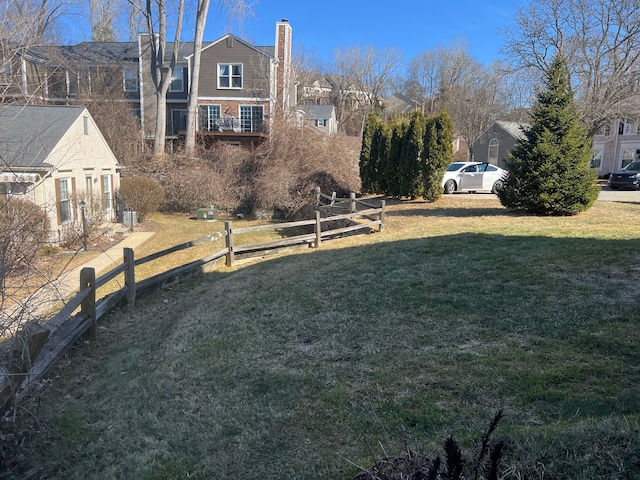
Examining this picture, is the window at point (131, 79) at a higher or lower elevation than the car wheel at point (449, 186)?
higher

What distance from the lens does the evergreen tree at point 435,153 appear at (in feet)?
56.5

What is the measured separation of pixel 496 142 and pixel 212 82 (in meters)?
26.3

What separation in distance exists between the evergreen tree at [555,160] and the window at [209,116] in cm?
2460

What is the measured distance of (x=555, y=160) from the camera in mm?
13352

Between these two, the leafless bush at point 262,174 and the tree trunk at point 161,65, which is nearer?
the leafless bush at point 262,174

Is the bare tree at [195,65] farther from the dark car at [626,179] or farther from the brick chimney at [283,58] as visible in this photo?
the dark car at [626,179]

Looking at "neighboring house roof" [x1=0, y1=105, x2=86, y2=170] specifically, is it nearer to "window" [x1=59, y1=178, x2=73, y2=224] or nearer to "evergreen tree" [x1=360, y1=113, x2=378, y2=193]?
"window" [x1=59, y1=178, x2=73, y2=224]

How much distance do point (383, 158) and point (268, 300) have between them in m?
15.0

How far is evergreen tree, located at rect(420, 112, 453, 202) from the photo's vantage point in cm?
1722

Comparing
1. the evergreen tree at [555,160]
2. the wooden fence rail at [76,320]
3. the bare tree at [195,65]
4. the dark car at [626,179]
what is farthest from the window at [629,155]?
the wooden fence rail at [76,320]

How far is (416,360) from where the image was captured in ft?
16.0

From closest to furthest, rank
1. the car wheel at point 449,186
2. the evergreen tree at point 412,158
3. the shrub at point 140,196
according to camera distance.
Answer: the evergreen tree at point 412,158
the shrub at point 140,196
the car wheel at point 449,186

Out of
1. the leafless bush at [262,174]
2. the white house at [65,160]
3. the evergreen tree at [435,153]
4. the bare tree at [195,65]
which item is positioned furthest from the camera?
the bare tree at [195,65]

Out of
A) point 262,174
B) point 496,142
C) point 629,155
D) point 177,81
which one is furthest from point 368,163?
point 629,155
